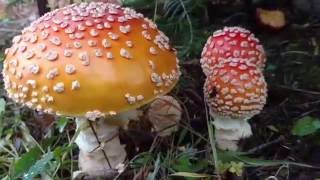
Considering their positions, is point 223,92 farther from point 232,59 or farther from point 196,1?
point 196,1

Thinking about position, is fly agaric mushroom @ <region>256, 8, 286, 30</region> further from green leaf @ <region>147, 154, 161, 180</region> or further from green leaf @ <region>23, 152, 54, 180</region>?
green leaf @ <region>23, 152, 54, 180</region>

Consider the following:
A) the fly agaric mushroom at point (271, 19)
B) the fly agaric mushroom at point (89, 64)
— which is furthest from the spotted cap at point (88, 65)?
the fly agaric mushroom at point (271, 19)

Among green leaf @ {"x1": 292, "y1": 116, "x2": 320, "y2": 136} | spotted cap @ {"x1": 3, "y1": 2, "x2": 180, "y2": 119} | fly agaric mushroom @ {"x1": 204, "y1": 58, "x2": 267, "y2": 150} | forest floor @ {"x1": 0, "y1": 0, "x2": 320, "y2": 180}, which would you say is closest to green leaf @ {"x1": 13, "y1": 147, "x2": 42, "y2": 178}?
forest floor @ {"x1": 0, "y1": 0, "x2": 320, "y2": 180}

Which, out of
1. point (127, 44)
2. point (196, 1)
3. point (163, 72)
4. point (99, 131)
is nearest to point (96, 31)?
point (127, 44)

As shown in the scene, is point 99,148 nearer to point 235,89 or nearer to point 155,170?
point 155,170

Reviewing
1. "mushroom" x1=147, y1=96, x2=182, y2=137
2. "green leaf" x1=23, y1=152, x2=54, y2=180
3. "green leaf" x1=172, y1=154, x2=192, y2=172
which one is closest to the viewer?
"green leaf" x1=23, y1=152, x2=54, y2=180

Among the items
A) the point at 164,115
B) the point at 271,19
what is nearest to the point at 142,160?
the point at 164,115

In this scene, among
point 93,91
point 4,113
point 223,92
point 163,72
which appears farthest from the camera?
point 4,113
